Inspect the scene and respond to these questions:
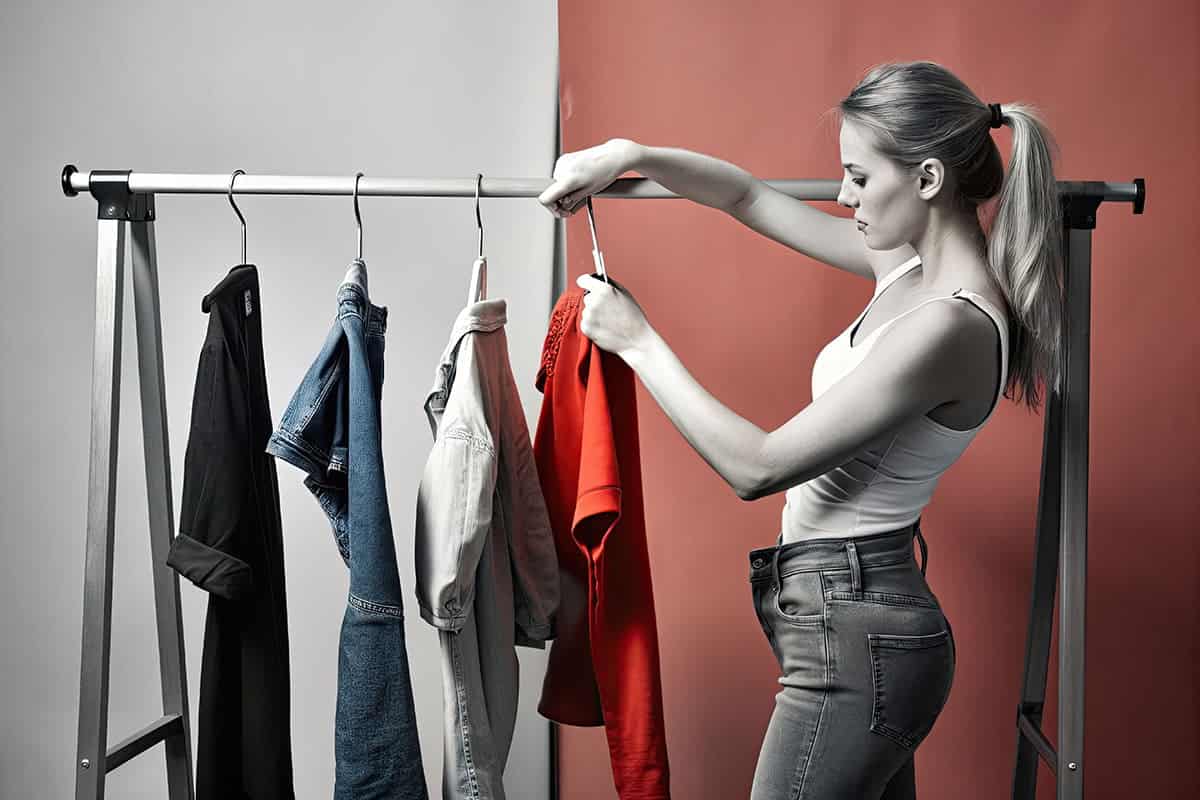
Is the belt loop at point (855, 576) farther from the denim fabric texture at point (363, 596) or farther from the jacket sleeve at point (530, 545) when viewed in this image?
the denim fabric texture at point (363, 596)

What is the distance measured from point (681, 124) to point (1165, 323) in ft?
3.36

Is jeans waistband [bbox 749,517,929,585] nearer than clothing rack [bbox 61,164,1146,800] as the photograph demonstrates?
Yes

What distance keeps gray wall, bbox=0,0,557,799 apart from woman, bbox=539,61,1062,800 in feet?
3.18

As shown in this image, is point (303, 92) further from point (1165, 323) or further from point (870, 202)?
point (1165, 323)

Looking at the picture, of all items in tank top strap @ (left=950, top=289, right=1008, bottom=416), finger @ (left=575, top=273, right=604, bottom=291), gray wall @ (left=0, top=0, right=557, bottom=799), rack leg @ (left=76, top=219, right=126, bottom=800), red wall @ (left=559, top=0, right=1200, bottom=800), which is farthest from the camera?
gray wall @ (left=0, top=0, right=557, bottom=799)

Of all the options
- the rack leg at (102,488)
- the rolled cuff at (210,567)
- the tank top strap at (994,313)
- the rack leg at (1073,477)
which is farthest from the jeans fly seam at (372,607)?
the rack leg at (1073,477)

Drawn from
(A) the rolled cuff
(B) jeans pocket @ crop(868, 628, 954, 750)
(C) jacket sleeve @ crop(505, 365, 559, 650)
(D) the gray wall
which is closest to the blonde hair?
(B) jeans pocket @ crop(868, 628, 954, 750)

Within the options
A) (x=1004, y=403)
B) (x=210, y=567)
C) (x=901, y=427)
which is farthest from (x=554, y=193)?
(x=1004, y=403)

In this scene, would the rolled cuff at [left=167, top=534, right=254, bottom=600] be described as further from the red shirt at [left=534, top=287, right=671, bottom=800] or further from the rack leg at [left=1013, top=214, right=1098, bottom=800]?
the rack leg at [left=1013, top=214, right=1098, bottom=800]

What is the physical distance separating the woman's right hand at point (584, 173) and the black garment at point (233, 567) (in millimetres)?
451

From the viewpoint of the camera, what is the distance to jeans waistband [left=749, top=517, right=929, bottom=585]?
1.36 meters

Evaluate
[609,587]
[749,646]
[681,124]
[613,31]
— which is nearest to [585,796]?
[749,646]

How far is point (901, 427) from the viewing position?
1262 mm

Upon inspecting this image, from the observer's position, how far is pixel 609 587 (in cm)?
146
